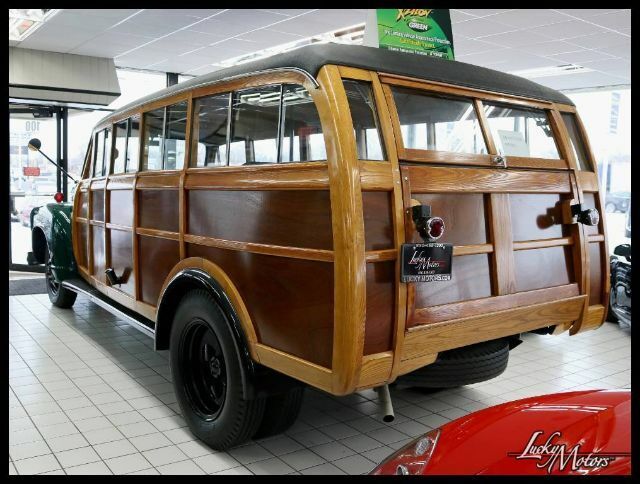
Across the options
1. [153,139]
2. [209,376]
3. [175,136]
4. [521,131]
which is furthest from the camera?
[153,139]

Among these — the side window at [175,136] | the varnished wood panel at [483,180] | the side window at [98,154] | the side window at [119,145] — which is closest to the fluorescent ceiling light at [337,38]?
the side window at [98,154]

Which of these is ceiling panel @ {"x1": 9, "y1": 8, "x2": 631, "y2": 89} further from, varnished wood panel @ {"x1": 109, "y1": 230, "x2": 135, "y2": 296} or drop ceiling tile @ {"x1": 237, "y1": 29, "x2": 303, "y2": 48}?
varnished wood panel @ {"x1": 109, "y1": 230, "x2": 135, "y2": 296}

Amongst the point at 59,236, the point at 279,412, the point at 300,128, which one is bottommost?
the point at 279,412

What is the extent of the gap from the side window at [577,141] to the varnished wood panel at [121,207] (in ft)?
10.3

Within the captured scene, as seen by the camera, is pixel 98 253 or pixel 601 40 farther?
pixel 601 40

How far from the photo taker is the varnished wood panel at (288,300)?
107 inches

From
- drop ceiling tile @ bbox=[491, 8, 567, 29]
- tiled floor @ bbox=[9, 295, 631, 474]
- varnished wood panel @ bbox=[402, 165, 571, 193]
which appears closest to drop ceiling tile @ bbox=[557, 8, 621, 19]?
drop ceiling tile @ bbox=[491, 8, 567, 29]

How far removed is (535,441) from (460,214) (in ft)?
4.43

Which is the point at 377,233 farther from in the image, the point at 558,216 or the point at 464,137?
the point at 558,216

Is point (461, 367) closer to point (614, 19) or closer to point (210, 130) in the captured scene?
point (210, 130)

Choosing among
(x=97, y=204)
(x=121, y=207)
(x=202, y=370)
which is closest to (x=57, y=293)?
(x=97, y=204)

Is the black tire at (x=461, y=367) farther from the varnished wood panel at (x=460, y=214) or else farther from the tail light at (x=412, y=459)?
the tail light at (x=412, y=459)

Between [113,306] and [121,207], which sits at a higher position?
[121,207]

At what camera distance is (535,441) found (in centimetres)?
194
